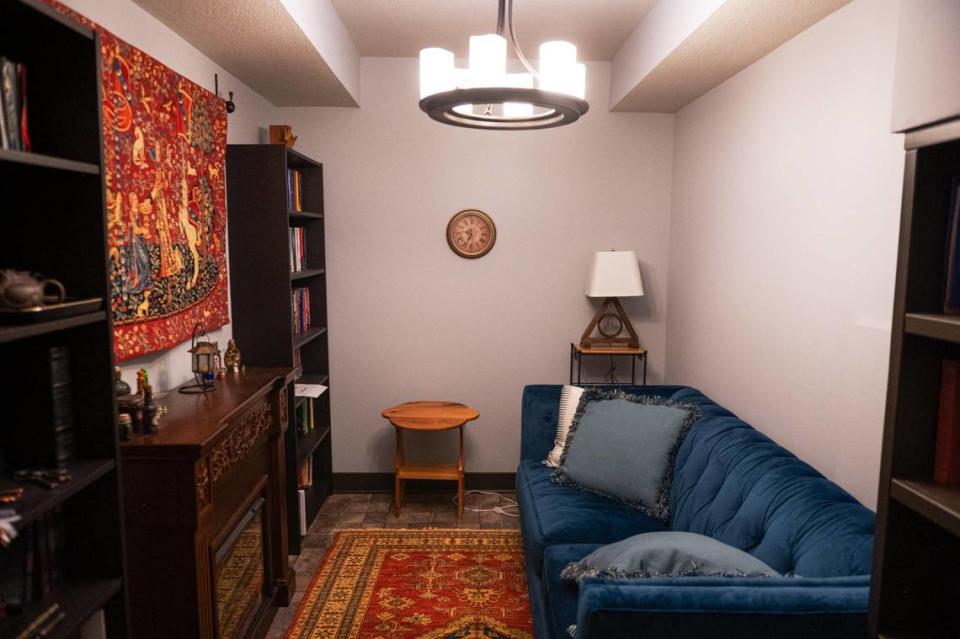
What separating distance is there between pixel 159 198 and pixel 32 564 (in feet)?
4.56

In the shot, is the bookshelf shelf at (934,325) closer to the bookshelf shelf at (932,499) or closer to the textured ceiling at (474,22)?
the bookshelf shelf at (932,499)

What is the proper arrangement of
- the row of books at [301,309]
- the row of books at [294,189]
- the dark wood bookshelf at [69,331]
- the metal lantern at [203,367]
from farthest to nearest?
the row of books at [301,309], the row of books at [294,189], the metal lantern at [203,367], the dark wood bookshelf at [69,331]

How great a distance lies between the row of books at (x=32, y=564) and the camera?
1278 millimetres

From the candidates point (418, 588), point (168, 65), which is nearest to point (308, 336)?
point (418, 588)

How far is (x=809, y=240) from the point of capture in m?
2.33

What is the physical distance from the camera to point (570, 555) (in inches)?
90.1

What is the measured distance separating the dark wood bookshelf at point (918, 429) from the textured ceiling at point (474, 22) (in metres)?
2.20

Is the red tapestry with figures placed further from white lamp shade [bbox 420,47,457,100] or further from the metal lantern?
white lamp shade [bbox 420,47,457,100]

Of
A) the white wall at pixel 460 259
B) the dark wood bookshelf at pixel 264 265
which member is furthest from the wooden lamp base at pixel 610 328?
the dark wood bookshelf at pixel 264 265

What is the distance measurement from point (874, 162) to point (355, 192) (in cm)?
280

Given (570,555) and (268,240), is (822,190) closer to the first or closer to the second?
(570,555)

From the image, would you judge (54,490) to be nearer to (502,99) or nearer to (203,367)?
(203,367)

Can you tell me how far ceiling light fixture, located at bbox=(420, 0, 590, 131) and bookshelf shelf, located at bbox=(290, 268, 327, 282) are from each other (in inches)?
61.3

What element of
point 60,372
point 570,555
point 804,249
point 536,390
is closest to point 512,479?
point 536,390
